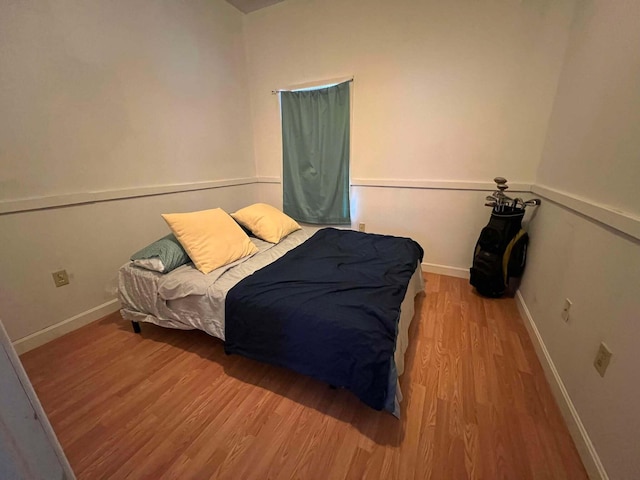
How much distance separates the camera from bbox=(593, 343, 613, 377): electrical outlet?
3.26 ft

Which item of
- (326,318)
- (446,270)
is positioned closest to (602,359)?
(326,318)

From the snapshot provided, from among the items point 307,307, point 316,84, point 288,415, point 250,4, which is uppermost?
point 250,4

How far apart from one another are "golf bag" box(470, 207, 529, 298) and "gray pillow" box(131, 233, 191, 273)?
2.31 metres

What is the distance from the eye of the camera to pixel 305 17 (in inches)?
102

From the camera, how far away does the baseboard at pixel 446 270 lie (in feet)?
8.45

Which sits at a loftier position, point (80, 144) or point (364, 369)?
point (80, 144)

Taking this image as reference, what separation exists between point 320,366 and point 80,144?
2.16 metres

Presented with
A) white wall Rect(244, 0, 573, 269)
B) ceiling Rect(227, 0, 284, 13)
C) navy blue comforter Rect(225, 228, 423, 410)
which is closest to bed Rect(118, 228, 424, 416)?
navy blue comforter Rect(225, 228, 423, 410)

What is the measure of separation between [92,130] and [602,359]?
3.12 m

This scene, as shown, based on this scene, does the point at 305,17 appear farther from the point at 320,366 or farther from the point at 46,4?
the point at 320,366

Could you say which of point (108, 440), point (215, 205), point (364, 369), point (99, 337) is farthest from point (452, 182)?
point (99, 337)

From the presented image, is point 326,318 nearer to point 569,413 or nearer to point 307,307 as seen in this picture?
point 307,307

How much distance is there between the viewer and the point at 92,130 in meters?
1.84

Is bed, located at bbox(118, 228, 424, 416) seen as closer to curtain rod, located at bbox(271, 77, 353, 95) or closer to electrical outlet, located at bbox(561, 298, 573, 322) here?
electrical outlet, located at bbox(561, 298, 573, 322)
